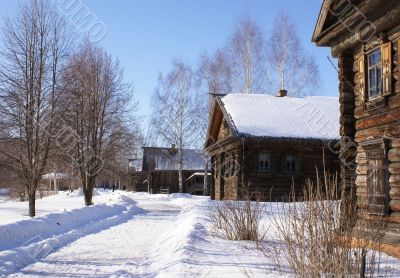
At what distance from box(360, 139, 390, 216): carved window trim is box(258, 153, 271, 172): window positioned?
12.2m

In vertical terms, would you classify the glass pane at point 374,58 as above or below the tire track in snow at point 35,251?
above

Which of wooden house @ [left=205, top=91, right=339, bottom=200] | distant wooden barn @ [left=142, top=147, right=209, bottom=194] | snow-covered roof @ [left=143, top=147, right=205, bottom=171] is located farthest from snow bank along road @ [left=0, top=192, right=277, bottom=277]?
distant wooden barn @ [left=142, top=147, right=209, bottom=194]

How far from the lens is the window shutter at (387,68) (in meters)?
8.12

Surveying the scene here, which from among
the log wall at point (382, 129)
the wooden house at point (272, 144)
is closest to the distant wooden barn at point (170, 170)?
the wooden house at point (272, 144)

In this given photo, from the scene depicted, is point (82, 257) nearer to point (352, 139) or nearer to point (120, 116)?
point (352, 139)

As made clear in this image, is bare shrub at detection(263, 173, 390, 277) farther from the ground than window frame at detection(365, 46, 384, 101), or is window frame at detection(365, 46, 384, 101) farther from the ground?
window frame at detection(365, 46, 384, 101)

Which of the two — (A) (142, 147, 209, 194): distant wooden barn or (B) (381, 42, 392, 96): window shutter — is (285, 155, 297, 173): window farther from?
(A) (142, 147, 209, 194): distant wooden barn

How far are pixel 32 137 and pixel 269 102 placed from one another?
13145mm

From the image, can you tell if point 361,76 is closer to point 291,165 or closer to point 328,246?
point 328,246

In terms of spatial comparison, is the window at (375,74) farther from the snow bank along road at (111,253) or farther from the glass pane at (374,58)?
the snow bank along road at (111,253)

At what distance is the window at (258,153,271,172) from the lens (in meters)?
21.2

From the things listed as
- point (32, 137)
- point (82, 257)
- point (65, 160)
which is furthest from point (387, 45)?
point (65, 160)

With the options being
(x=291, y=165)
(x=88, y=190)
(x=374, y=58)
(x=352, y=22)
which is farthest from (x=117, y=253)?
(x=291, y=165)

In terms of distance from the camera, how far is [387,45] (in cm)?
820
